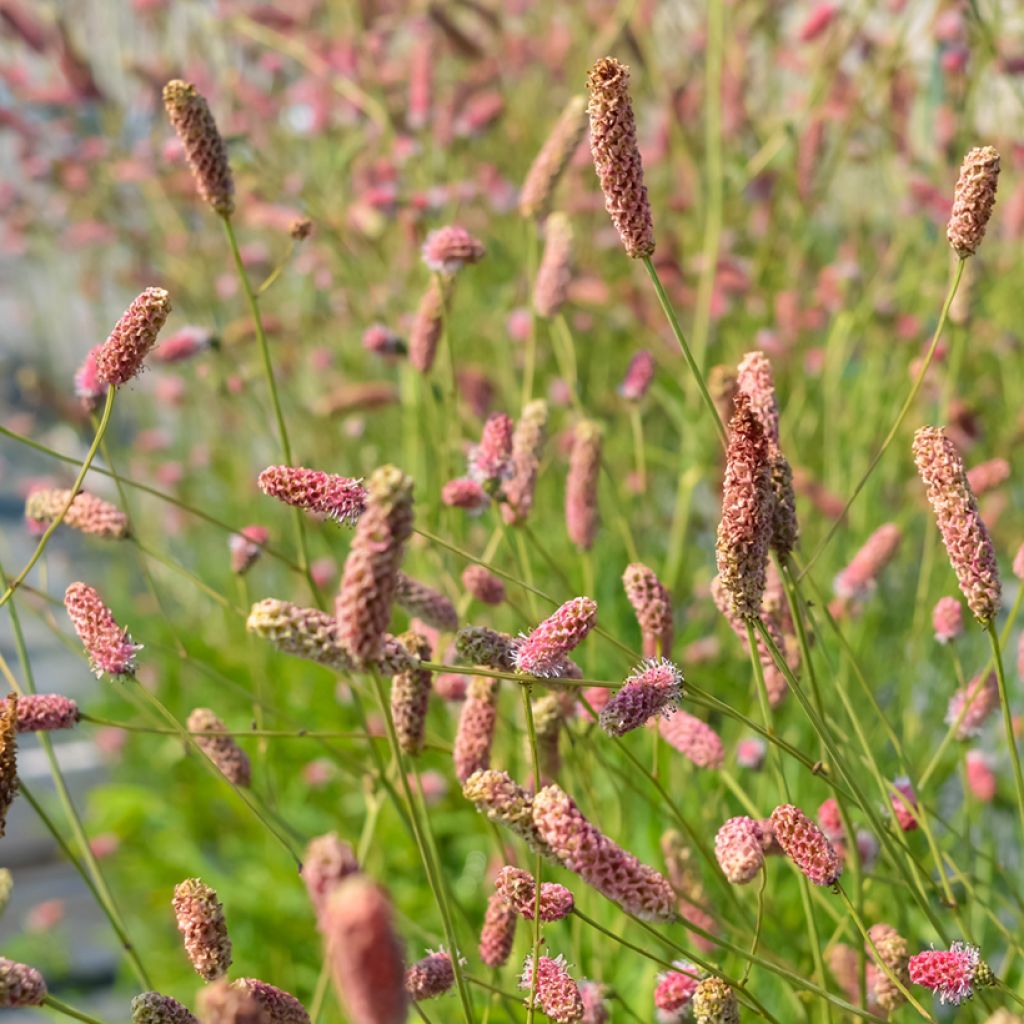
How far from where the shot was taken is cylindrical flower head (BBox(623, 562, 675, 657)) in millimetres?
876

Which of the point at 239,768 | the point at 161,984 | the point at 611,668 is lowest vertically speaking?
the point at 161,984

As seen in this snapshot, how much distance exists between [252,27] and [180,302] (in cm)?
67

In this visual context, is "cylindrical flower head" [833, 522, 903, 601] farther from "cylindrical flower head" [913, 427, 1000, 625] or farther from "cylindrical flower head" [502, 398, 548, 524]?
"cylindrical flower head" [913, 427, 1000, 625]

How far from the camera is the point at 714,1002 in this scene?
68cm

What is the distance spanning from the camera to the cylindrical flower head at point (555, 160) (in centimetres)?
132

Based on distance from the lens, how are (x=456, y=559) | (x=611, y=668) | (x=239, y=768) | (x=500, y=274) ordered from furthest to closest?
(x=500, y=274) → (x=611, y=668) → (x=456, y=559) → (x=239, y=768)

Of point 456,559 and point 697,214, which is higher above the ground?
point 697,214

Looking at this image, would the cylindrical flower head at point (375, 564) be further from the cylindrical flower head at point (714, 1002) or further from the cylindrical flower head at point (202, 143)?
the cylindrical flower head at point (202, 143)

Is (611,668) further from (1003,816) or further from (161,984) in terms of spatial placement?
(161,984)

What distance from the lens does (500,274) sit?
2740 millimetres

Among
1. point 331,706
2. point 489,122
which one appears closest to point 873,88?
point 489,122

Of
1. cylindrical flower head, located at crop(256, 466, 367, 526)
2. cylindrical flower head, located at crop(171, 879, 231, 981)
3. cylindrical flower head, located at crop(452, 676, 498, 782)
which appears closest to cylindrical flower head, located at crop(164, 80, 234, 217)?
cylindrical flower head, located at crop(256, 466, 367, 526)

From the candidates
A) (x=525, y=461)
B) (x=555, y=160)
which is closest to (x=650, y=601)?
(x=525, y=461)

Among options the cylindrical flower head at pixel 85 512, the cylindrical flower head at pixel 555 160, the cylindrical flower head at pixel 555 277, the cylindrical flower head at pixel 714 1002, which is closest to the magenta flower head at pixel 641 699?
the cylindrical flower head at pixel 714 1002
